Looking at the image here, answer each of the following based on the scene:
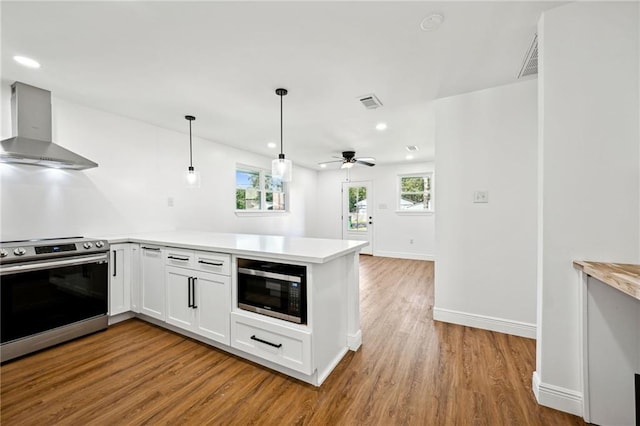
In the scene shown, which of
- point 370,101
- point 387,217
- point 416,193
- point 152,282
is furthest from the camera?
point 387,217

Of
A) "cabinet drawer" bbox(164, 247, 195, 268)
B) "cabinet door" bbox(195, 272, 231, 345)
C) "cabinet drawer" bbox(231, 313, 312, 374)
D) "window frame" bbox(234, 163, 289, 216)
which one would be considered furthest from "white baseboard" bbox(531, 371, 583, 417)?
"window frame" bbox(234, 163, 289, 216)

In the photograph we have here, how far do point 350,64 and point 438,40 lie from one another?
2.15 feet

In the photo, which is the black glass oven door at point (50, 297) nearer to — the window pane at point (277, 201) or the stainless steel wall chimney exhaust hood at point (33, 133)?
the stainless steel wall chimney exhaust hood at point (33, 133)

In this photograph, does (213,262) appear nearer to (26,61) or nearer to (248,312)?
(248,312)

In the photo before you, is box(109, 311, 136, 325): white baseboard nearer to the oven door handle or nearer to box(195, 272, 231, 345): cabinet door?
the oven door handle

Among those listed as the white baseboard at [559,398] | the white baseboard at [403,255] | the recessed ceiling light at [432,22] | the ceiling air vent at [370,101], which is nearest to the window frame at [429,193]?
the white baseboard at [403,255]

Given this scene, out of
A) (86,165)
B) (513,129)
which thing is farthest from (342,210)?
(86,165)

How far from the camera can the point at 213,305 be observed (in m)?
2.23

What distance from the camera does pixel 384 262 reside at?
20.0ft

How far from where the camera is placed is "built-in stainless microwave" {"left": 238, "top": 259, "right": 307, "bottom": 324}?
1.81 metres

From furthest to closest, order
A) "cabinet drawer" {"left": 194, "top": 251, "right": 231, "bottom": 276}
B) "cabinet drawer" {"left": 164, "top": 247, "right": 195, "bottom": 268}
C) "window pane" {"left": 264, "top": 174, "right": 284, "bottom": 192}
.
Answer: "window pane" {"left": 264, "top": 174, "right": 284, "bottom": 192}
"cabinet drawer" {"left": 164, "top": 247, "right": 195, "bottom": 268}
"cabinet drawer" {"left": 194, "top": 251, "right": 231, "bottom": 276}

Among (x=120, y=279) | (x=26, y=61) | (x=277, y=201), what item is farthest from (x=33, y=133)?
(x=277, y=201)

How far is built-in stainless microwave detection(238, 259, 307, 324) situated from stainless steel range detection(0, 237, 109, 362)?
1643 mm

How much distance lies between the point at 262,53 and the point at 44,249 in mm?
2506
